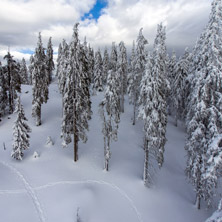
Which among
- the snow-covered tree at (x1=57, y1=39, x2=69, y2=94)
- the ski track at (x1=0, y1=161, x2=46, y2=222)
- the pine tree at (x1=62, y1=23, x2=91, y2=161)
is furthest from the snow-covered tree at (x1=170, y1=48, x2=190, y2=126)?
the ski track at (x1=0, y1=161, x2=46, y2=222)

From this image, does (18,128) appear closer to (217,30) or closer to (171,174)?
(171,174)

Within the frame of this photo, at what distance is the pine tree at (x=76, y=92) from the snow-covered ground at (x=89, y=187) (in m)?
3.16

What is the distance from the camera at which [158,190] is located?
18.0 m

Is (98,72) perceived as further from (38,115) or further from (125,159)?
(125,159)

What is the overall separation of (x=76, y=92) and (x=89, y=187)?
10181 millimetres

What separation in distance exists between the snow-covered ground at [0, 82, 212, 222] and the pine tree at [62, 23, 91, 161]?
3.16 meters

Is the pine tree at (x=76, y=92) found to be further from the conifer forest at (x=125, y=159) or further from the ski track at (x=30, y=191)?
the ski track at (x=30, y=191)

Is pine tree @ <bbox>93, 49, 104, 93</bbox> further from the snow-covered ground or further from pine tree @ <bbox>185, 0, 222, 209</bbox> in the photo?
pine tree @ <bbox>185, 0, 222, 209</bbox>

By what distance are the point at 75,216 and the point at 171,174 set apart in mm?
13082

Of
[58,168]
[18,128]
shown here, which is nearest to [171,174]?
[58,168]

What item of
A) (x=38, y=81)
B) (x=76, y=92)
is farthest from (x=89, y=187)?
(x=38, y=81)

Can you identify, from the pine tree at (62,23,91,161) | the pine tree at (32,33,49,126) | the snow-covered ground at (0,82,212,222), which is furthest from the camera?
the pine tree at (32,33,49,126)

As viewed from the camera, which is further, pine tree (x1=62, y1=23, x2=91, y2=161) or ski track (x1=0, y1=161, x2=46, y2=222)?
pine tree (x1=62, y1=23, x2=91, y2=161)

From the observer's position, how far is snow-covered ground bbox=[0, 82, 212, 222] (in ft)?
46.0
